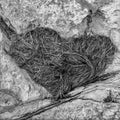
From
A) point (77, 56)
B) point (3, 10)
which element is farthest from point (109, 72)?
point (3, 10)

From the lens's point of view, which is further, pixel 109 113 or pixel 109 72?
pixel 109 72

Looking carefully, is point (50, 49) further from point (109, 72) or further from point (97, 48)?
point (109, 72)

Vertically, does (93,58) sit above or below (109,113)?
above

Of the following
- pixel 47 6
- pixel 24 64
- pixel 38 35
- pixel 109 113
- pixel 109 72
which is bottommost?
pixel 109 113

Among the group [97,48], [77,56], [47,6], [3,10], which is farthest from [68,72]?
[3,10]

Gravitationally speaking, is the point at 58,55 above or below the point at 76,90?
above

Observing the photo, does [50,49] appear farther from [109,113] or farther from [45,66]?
[109,113]
